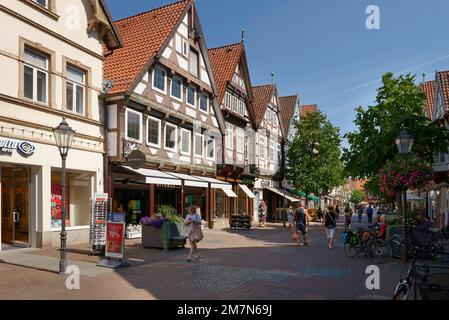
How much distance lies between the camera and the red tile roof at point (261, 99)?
34.3 metres

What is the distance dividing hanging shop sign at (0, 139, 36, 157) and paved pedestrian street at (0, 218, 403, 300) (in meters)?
3.10

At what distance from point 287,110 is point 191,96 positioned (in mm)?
22499

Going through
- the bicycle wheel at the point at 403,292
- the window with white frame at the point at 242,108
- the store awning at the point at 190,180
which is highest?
the window with white frame at the point at 242,108

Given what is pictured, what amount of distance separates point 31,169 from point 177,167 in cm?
871

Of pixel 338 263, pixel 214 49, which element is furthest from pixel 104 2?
pixel 214 49

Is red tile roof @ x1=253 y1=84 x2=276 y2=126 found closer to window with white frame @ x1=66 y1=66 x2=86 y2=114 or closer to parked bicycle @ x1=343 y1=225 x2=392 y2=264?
window with white frame @ x1=66 y1=66 x2=86 y2=114

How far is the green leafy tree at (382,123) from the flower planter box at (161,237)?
11178mm

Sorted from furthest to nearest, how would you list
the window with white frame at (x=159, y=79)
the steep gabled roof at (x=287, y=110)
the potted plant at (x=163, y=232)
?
the steep gabled roof at (x=287, y=110)
the window with white frame at (x=159, y=79)
the potted plant at (x=163, y=232)

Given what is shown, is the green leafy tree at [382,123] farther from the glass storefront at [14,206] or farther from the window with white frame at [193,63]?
the glass storefront at [14,206]

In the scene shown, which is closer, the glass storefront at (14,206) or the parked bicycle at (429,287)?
the parked bicycle at (429,287)

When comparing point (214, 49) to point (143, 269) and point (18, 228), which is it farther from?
point (143, 269)

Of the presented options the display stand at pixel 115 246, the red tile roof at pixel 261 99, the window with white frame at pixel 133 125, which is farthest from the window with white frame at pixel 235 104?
the display stand at pixel 115 246

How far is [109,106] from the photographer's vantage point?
17547 mm

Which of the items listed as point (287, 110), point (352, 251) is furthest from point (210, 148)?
point (287, 110)
